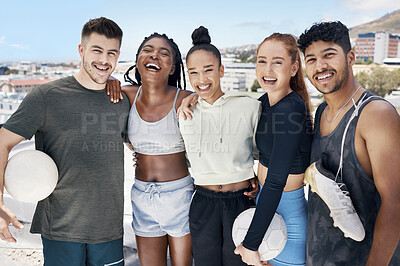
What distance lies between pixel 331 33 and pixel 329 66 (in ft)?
0.49

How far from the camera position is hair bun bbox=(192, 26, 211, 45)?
1987 millimetres

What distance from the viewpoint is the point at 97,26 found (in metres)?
2.00

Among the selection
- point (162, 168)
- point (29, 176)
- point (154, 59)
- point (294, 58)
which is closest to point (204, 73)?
point (154, 59)

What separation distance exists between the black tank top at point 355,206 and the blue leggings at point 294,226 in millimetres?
86

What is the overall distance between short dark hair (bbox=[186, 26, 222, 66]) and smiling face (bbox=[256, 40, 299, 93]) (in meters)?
0.32

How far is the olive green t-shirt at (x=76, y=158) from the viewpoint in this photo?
191 centimetres

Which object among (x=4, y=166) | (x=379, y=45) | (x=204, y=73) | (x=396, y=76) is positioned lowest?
(x=4, y=166)

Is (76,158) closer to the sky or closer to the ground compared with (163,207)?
closer to the sky

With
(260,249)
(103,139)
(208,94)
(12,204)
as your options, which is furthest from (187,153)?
(12,204)

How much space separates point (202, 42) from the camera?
1997 millimetres

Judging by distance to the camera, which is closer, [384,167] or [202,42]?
[384,167]

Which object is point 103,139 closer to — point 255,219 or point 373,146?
point 255,219

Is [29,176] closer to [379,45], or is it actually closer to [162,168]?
[162,168]

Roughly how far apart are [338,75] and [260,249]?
3.07 ft
